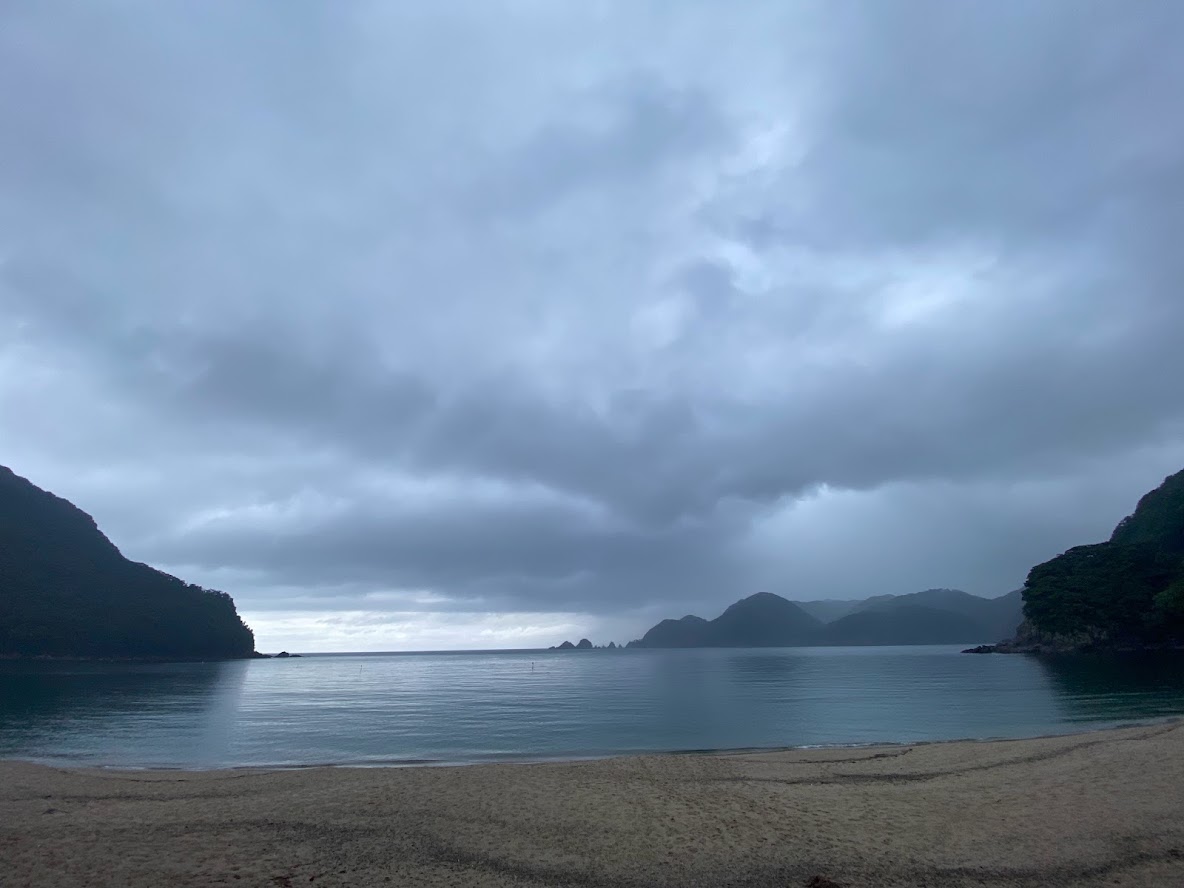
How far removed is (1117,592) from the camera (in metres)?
121

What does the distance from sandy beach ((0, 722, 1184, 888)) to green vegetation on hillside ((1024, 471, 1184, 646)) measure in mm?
116345

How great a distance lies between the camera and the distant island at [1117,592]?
4555 inches

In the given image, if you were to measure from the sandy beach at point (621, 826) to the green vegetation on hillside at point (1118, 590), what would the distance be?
116345mm

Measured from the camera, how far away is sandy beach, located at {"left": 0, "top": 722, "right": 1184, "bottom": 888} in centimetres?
1318

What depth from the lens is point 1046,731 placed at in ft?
122

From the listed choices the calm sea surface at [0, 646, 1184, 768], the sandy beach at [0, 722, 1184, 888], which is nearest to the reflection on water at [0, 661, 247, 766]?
the calm sea surface at [0, 646, 1184, 768]

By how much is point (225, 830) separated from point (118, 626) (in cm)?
19242

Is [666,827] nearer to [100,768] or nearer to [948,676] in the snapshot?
[100,768]

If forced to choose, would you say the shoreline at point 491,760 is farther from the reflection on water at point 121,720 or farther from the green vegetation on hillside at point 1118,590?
the green vegetation on hillside at point 1118,590

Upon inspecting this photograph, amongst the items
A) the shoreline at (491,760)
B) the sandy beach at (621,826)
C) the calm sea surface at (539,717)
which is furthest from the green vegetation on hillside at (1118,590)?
the sandy beach at (621,826)

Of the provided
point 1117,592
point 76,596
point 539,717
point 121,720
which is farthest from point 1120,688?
point 76,596

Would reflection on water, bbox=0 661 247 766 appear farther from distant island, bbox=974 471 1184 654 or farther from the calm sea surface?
distant island, bbox=974 471 1184 654

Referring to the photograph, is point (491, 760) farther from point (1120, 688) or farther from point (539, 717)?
point (1120, 688)

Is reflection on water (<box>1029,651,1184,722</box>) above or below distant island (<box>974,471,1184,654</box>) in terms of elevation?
below
